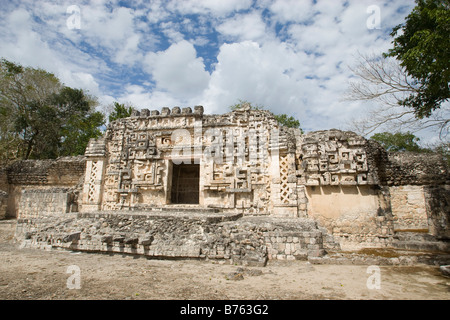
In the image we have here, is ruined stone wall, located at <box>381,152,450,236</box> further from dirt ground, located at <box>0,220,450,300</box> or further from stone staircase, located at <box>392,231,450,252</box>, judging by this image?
dirt ground, located at <box>0,220,450,300</box>

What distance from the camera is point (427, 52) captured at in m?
5.66

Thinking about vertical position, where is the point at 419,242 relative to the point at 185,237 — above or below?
below

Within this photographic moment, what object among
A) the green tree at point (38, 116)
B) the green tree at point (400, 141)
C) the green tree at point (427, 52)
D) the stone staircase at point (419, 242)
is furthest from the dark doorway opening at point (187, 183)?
Answer: the green tree at point (400, 141)

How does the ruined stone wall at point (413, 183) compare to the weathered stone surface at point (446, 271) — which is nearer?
the weathered stone surface at point (446, 271)

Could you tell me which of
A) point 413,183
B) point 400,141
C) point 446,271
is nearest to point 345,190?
point 413,183

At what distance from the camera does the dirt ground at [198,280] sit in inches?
151

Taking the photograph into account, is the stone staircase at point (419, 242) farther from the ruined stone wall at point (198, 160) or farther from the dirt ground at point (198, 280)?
the ruined stone wall at point (198, 160)

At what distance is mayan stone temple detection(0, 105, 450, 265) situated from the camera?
645cm

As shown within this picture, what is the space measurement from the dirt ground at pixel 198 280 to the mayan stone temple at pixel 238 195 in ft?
2.13

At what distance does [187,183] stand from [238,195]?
417 cm

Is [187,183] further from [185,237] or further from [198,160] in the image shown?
[185,237]

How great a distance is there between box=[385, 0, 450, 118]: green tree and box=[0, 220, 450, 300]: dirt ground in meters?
4.33
